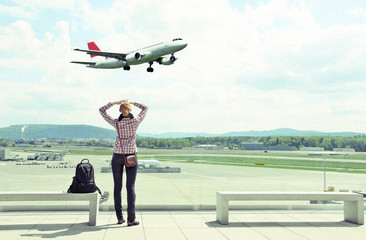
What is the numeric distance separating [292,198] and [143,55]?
126 ft

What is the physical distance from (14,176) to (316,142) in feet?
589

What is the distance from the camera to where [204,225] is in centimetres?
619

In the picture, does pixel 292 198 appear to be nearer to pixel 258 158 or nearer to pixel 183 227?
pixel 183 227

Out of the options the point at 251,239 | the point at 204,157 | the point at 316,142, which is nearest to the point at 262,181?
the point at 204,157

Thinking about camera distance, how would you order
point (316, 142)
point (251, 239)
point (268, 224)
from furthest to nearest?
point (316, 142) → point (268, 224) → point (251, 239)

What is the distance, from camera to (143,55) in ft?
141

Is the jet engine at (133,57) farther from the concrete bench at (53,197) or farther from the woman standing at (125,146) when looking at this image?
the concrete bench at (53,197)

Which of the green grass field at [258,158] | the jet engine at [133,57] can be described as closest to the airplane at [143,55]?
the jet engine at [133,57]

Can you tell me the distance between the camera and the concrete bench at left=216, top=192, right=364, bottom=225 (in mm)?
6234

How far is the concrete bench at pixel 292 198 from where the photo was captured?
623 cm

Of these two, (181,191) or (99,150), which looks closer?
(99,150)

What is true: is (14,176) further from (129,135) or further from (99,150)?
(129,135)

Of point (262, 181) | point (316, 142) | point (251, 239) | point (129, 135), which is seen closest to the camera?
point (251, 239)

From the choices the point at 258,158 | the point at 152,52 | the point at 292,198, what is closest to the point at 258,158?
the point at 258,158
